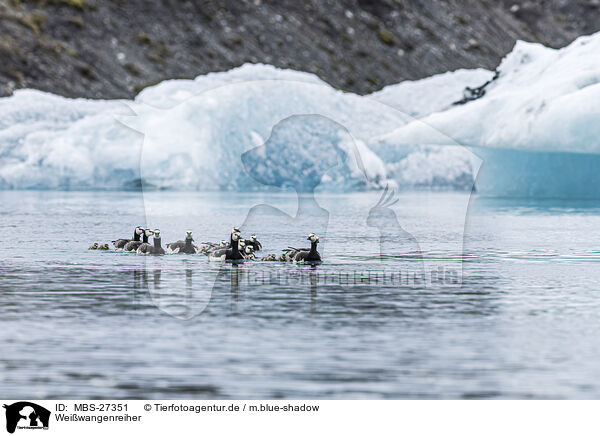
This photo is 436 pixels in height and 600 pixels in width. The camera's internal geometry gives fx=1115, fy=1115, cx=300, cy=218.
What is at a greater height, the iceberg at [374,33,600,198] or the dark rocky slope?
the dark rocky slope

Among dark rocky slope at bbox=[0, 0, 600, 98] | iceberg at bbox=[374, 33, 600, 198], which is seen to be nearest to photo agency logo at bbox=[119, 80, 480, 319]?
iceberg at bbox=[374, 33, 600, 198]

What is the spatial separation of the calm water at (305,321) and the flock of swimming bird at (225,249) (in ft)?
1.11

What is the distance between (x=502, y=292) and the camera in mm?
13812

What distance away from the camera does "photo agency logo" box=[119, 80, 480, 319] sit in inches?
634

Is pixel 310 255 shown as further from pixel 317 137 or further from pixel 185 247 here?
pixel 317 137

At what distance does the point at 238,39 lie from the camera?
65.5 metres

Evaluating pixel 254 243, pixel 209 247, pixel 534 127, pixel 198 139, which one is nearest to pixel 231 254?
pixel 209 247

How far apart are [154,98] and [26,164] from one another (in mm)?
7656

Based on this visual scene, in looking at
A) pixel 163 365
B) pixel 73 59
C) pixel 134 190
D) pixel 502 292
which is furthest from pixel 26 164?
pixel 163 365

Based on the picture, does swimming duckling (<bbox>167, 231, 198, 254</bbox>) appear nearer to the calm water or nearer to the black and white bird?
the calm water

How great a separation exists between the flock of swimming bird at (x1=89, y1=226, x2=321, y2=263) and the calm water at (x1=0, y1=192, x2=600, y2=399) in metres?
0.34
